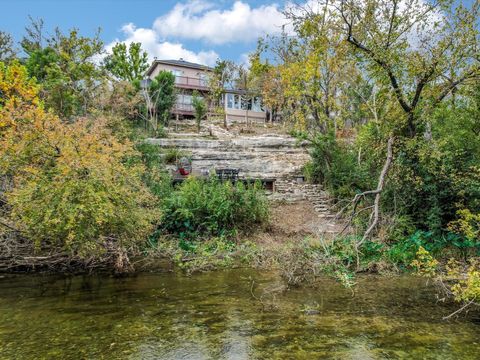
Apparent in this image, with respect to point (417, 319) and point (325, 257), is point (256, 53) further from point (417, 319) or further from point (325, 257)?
point (417, 319)

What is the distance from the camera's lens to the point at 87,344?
18.2ft

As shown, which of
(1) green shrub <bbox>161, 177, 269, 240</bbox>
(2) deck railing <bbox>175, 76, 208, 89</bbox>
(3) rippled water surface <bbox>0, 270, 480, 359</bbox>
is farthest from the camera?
(2) deck railing <bbox>175, 76, 208, 89</bbox>

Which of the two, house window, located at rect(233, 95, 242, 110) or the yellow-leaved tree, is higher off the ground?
house window, located at rect(233, 95, 242, 110)

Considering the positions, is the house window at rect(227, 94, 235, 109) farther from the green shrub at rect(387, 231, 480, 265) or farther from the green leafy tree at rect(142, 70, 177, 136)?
the green shrub at rect(387, 231, 480, 265)

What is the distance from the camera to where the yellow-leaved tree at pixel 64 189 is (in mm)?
8047

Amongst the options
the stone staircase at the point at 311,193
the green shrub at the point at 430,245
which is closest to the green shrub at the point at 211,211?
the stone staircase at the point at 311,193

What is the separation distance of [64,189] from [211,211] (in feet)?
20.3

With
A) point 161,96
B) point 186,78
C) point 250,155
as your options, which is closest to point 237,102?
point 186,78

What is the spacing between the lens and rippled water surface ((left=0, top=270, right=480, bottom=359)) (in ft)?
17.8

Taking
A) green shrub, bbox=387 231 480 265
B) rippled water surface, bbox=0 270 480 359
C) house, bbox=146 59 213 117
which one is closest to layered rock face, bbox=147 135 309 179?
green shrub, bbox=387 231 480 265

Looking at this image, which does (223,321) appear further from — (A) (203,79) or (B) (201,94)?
(A) (203,79)

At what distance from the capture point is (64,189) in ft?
26.7

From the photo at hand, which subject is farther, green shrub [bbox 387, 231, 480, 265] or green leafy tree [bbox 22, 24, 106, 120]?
green leafy tree [bbox 22, 24, 106, 120]

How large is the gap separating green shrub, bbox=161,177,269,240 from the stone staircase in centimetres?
381
